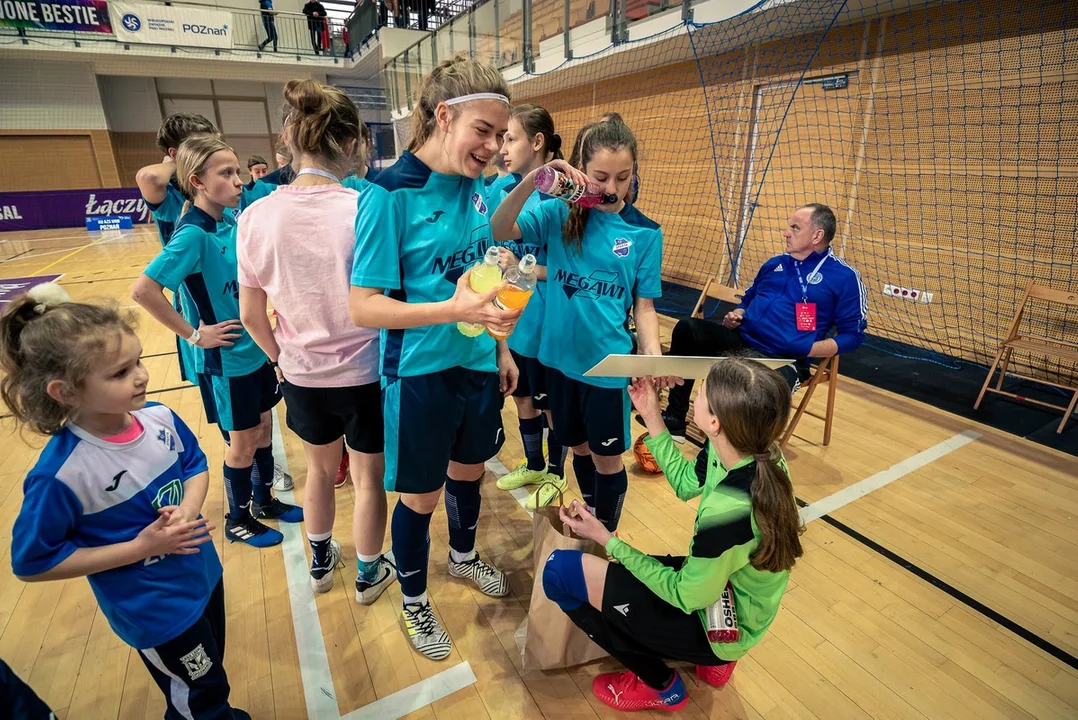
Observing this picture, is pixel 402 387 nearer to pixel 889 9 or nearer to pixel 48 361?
pixel 48 361

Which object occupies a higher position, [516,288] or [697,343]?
[516,288]

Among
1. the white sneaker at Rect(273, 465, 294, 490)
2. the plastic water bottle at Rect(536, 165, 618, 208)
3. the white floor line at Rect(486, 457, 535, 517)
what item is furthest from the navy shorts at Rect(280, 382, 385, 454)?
the white sneaker at Rect(273, 465, 294, 490)

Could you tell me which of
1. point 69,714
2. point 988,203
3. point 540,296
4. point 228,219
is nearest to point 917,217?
point 988,203

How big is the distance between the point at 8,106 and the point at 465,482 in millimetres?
20211

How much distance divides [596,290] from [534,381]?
712mm

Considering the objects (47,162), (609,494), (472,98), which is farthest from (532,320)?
(47,162)

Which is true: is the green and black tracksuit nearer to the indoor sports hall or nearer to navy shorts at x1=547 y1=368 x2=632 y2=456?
the indoor sports hall

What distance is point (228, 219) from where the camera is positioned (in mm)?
2250

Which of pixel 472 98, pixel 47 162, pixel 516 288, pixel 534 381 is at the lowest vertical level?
pixel 534 381

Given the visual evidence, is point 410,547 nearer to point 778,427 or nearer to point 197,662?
point 197,662

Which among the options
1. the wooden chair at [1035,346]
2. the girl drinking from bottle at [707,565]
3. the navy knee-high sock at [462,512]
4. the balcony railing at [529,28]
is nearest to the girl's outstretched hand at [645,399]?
the girl drinking from bottle at [707,565]

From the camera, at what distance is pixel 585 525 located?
1.65 metres

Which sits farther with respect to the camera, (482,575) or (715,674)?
(482,575)

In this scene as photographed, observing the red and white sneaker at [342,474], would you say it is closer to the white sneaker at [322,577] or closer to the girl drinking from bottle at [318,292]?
the white sneaker at [322,577]
